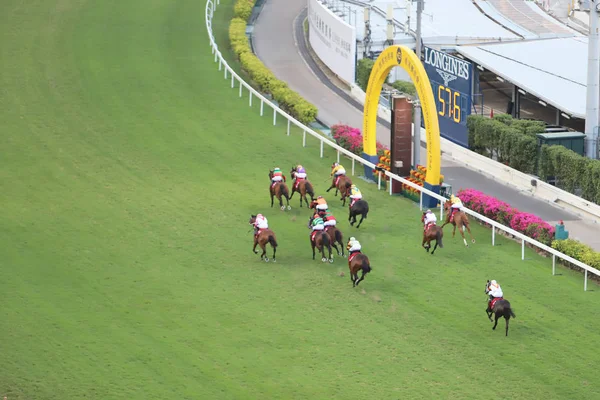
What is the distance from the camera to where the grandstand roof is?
105 feet

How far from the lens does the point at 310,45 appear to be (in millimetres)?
45312

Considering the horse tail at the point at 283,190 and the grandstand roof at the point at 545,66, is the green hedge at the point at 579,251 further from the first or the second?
the grandstand roof at the point at 545,66

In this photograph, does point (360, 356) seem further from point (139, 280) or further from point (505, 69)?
point (505, 69)

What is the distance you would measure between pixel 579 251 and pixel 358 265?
480 centimetres

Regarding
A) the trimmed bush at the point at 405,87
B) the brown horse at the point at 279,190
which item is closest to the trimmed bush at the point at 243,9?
the trimmed bush at the point at 405,87

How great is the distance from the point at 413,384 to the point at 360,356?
4.12 ft

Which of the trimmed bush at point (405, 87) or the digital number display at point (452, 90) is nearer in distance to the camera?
Answer: the digital number display at point (452, 90)

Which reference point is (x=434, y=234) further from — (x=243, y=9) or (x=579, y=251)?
(x=243, y=9)

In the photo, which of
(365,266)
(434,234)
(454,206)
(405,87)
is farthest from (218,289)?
(405,87)

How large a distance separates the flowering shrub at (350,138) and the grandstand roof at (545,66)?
4.97 meters

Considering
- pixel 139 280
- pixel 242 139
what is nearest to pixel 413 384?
pixel 139 280

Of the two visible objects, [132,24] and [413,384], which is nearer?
[413,384]

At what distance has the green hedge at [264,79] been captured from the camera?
34.8 m

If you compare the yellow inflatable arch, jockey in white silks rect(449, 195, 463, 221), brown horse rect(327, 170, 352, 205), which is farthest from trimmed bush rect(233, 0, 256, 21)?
jockey in white silks rect(449, 195, 463, 221)
